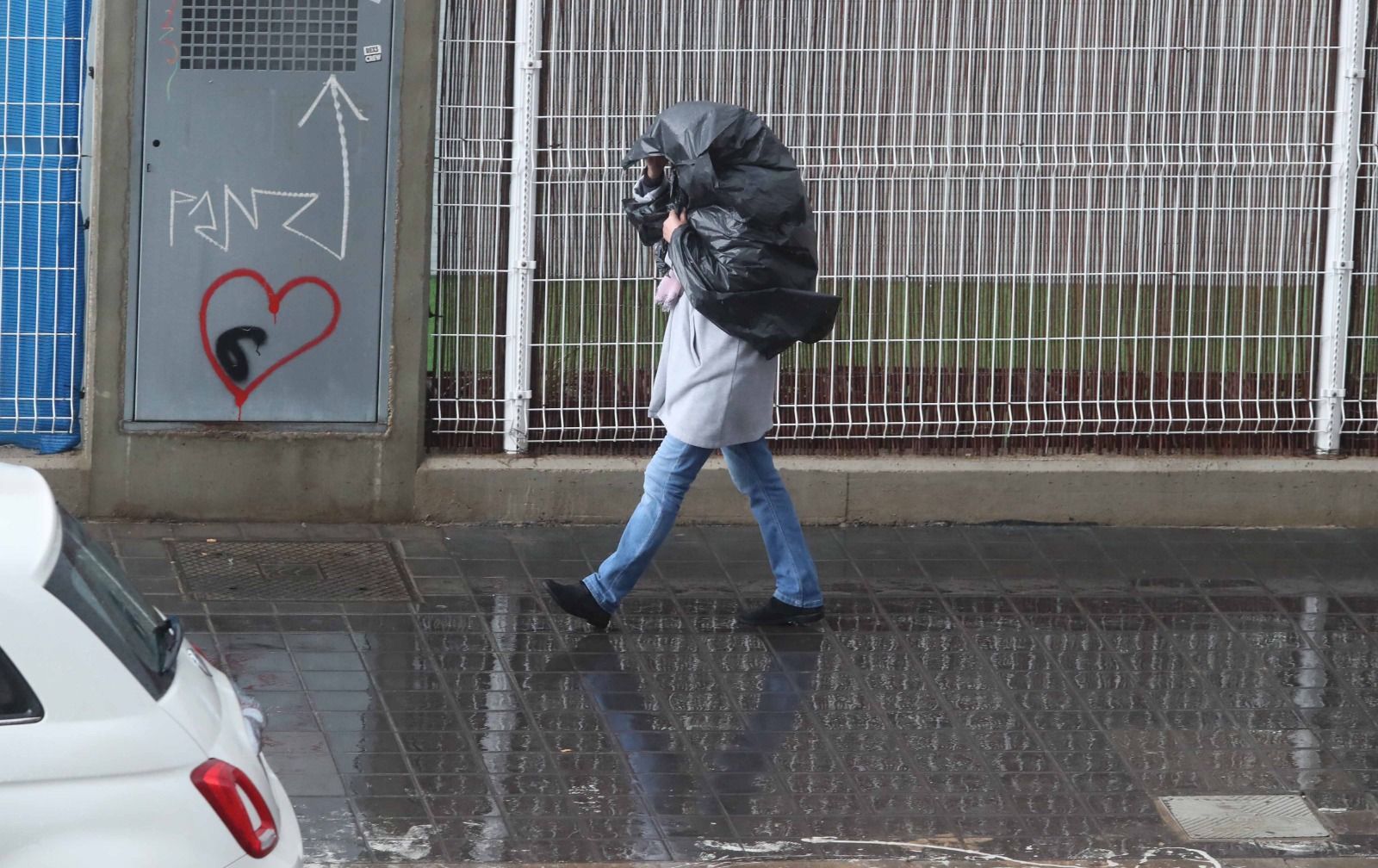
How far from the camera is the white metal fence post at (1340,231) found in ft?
27.6

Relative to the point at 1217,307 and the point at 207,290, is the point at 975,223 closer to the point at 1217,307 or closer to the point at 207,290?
the point at 1217,307

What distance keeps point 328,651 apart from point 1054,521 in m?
3.39

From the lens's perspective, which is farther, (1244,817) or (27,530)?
(1244,817)

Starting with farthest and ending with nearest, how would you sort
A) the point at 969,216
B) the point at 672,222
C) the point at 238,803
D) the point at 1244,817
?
the point at 969,216
the point at 672,222
the point at 1244,817
the point at 238,803

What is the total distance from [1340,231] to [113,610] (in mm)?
6347

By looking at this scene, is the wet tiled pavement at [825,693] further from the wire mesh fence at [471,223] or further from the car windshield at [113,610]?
the car windshield at [113,610]

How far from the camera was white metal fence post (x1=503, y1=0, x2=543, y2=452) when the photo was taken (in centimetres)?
805

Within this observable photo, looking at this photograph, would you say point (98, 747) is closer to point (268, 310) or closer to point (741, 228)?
point (741, 228)

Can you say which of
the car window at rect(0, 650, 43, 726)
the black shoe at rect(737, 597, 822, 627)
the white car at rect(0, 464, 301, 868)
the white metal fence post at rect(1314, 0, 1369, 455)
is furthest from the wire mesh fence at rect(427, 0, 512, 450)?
the car window at rect(0, 650, 43, 726)

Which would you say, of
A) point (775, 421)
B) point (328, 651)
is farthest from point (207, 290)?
point (775, 421)

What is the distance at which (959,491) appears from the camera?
8.45 metres

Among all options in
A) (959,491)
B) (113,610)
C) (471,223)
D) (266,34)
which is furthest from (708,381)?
(113,610)

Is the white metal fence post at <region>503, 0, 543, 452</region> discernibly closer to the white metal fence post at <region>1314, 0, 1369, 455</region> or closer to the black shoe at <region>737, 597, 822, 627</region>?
the black shoe at <region>737, 597, 822, 627</region>

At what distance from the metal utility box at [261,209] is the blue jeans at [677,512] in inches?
68.0
